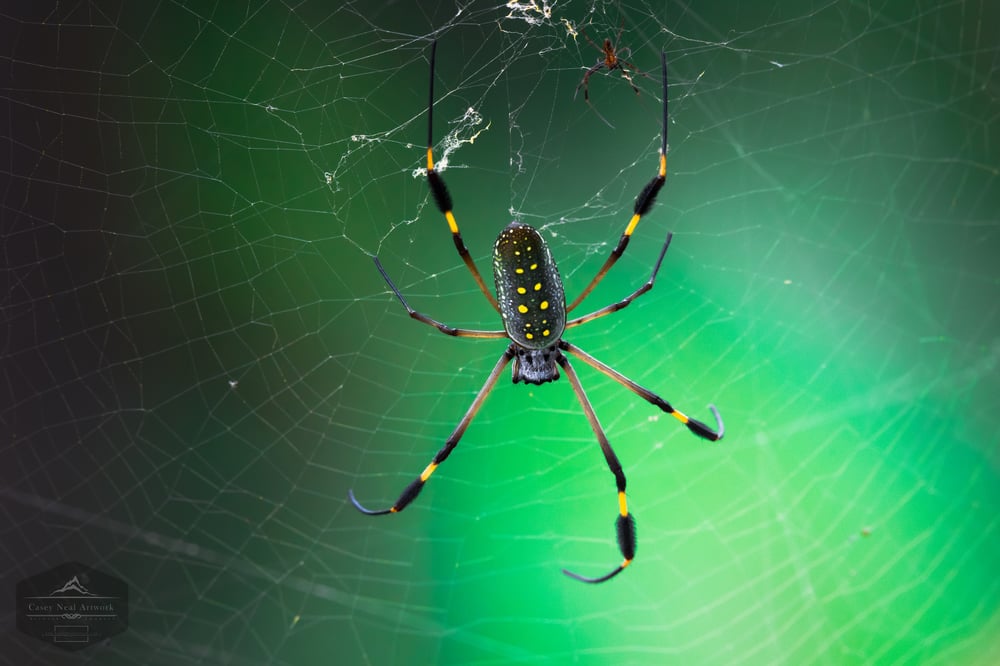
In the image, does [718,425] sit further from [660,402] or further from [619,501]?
[619,501]

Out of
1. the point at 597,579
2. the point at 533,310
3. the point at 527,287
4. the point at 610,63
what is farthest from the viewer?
the point at 597,579

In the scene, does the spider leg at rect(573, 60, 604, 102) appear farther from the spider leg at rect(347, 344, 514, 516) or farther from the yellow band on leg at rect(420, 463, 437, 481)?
the yellow band on leg at rect(420, 463, 437, 481)

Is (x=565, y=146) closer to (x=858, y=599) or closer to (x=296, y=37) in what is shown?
(x=296, y=37)

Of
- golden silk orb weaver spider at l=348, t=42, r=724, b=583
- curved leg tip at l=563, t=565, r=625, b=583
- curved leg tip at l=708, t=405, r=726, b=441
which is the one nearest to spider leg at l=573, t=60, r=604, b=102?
golden silk orb weaver spider at l=348, t=42, r=724, b=583

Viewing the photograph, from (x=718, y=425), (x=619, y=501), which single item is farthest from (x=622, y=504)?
(x=718, y=425)

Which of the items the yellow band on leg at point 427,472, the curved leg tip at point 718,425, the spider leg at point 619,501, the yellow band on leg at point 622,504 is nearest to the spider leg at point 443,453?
the yellow band on leg at point 427,472

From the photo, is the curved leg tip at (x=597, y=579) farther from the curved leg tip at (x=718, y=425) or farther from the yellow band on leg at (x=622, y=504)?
the curved leg tip at (x=718, y=425)
